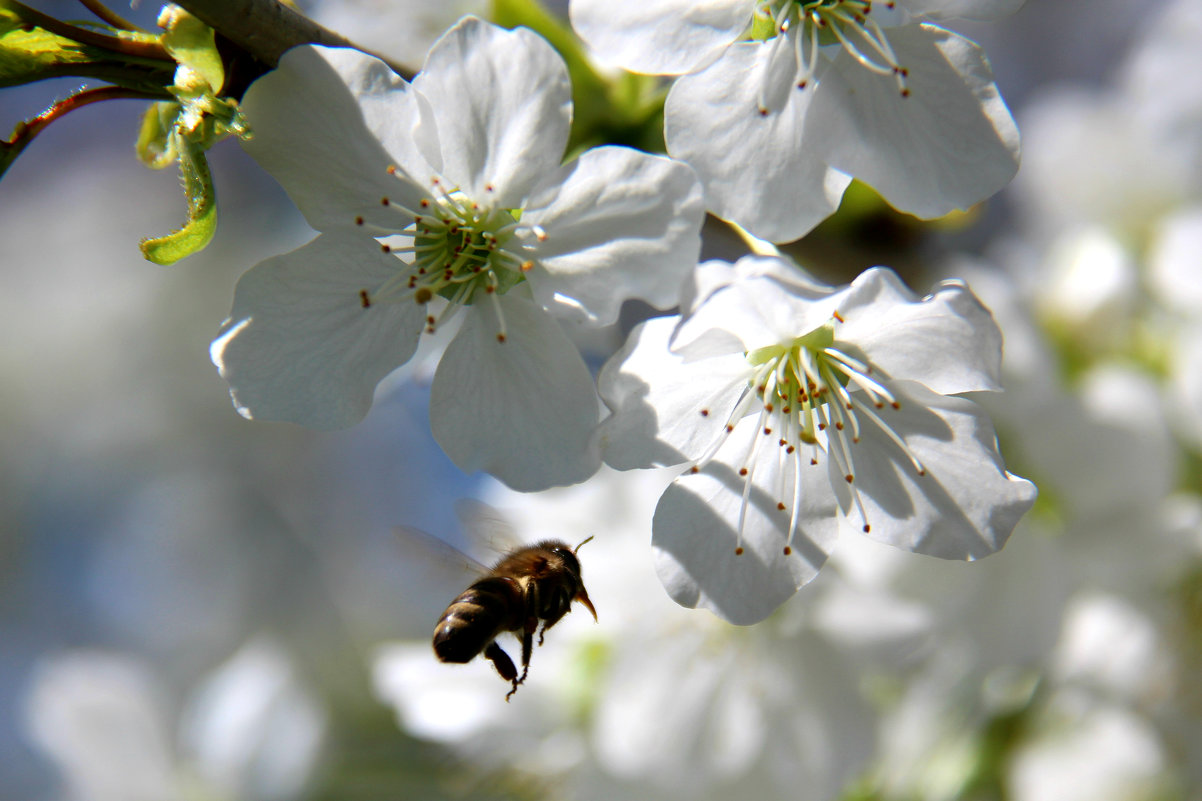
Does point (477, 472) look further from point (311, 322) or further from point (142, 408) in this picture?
point (142, 408)

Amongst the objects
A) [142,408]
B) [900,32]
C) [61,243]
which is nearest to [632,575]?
[900,32]

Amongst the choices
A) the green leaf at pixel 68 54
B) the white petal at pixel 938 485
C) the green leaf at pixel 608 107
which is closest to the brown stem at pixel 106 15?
the green leaf at pixel 68 54

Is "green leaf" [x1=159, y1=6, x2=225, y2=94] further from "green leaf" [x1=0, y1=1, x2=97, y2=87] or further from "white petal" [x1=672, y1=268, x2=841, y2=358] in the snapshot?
"white petal" [x1=672, y1=268, x2=841, y2=358]

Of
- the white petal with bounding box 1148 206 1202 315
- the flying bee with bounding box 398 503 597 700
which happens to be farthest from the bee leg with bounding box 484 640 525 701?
the white petal with bounding box 1148 206 1202 315

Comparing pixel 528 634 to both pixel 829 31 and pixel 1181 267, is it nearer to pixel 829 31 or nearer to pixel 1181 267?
pixel 829 31

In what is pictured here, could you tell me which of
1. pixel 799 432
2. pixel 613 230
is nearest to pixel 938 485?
pixel 799 432

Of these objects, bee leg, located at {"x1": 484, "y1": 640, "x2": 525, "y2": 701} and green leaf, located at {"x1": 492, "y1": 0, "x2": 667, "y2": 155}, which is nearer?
bee leg, located at {"x1": 484, "y1": 640, "x2": 525, "y2": 701}

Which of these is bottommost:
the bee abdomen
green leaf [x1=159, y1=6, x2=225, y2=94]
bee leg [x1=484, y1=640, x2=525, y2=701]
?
bee leg [x1=484, y1=640, x2=525, y2=701]
